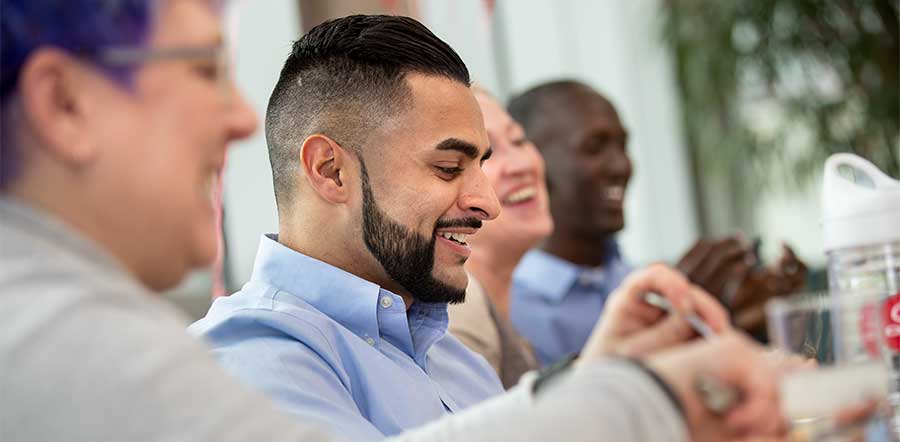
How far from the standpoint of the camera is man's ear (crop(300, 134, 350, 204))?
5.21 feet

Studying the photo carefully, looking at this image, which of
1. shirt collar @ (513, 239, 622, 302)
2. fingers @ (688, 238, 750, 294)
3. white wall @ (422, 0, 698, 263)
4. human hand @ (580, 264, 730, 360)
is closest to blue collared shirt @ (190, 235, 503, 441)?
human hand @ (580, 264, 730, 360)

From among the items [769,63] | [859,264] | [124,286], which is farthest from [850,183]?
[769,63]

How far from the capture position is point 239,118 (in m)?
0.84

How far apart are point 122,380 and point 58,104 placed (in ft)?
0.63

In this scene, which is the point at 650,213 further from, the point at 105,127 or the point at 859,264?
the point at 105,127

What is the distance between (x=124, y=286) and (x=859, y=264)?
0.99 m

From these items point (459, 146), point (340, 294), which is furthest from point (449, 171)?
point (340, 294)

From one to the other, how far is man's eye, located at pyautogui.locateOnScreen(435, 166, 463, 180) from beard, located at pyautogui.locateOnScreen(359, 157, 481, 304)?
7 cm

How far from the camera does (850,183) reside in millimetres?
1451

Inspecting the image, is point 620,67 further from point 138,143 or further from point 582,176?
point 138,143

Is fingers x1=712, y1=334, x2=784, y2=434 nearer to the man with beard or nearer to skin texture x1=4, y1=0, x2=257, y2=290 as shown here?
skin texture x1=4, y1=0, x2=257, y2=290

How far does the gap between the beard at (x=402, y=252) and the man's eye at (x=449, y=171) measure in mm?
70

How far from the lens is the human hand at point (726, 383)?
0.77 metres

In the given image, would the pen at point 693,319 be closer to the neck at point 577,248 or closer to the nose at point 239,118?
the nose at point 239,118
